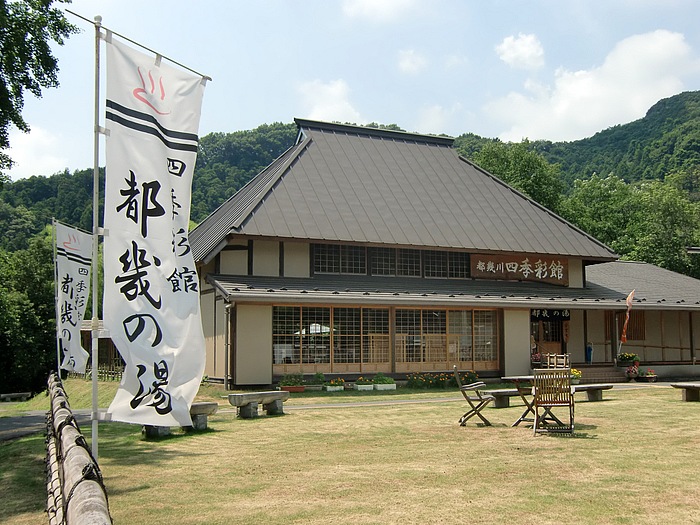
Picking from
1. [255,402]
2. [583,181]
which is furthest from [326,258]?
[583,181]

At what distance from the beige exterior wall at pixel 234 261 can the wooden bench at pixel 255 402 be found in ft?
25.2

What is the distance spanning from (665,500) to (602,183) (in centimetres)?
4595

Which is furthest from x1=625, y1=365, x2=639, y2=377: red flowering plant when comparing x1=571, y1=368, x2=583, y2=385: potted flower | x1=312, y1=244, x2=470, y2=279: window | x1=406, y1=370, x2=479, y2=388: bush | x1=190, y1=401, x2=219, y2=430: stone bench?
x1=190, y1=401, x2=219, y2=430: stone bench

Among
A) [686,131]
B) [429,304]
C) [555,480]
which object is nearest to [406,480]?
[555,480]

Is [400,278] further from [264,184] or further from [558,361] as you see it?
[558,361]

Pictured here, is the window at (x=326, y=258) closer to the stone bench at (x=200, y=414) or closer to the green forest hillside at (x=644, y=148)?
the stone bench at (x=200, y=414)

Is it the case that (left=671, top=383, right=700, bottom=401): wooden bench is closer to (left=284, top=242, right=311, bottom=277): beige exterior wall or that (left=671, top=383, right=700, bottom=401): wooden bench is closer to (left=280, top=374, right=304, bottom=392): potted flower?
(left=280, top=374, right=304, bottom=392): potted flower

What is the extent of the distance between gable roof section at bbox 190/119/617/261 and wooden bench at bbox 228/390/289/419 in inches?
300

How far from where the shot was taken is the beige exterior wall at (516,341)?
23.2 metres

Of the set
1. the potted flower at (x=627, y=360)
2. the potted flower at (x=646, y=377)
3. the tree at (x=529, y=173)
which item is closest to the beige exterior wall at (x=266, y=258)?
the potted flower at (x=627, y=360)

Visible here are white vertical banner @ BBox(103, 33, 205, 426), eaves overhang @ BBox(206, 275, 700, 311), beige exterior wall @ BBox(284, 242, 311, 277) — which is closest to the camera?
white vertical banner @ BBox(103, 33, 205, 426)

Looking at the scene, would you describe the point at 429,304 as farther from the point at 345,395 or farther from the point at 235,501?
the point at 235,501

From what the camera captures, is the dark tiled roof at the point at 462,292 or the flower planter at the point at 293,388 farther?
the dark tiled roof at the point at 462,292

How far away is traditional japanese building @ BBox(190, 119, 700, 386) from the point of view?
69.1ft
